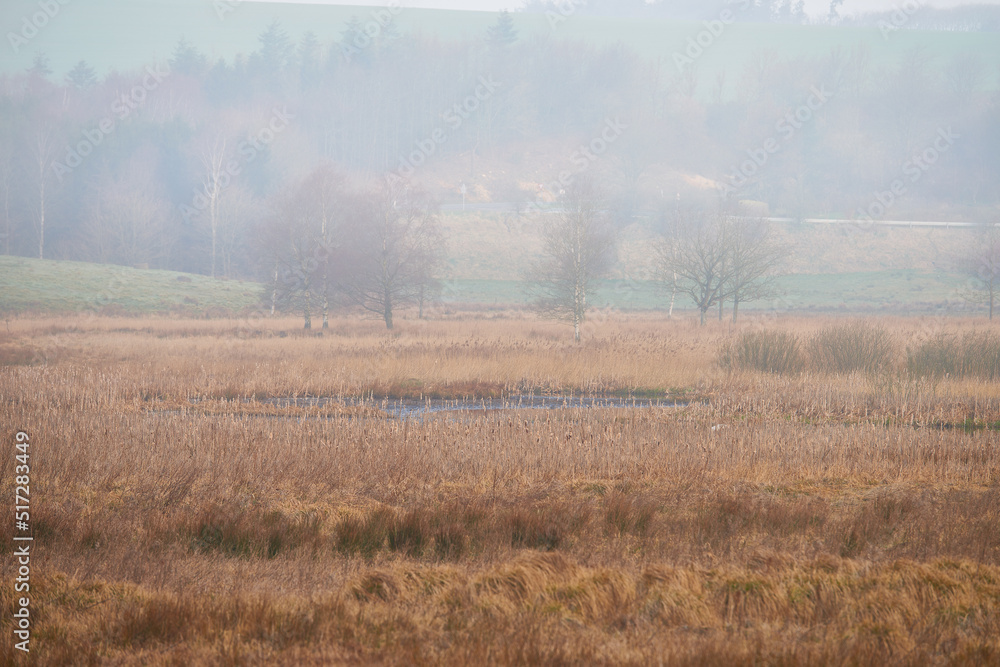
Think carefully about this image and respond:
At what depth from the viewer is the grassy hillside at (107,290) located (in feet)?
146

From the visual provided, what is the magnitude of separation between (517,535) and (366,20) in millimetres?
137878

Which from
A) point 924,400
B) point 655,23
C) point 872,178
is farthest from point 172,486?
point 655,23

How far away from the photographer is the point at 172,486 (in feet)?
30.7

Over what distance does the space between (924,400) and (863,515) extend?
33.5 ft

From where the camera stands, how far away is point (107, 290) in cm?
4762

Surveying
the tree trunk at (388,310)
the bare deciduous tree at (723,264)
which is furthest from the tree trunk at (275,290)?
the bare deciduous tree at (723,264)

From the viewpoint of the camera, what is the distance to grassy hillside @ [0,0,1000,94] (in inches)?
4843

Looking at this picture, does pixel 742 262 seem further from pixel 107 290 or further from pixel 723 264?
pixel 107 290

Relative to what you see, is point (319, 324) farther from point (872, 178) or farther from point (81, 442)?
point (872, 178)

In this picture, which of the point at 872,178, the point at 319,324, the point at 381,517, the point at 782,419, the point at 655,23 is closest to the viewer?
the point at 381,517

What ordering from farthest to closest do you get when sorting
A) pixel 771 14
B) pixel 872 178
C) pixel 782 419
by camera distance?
pixel 771 14
pixel 872 178
pixel 782 419

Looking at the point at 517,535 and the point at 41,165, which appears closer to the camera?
the point at 517,535

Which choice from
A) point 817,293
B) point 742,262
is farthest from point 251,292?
point 817,293

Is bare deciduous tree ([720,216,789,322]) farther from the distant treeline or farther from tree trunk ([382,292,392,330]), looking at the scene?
the distant treeline
